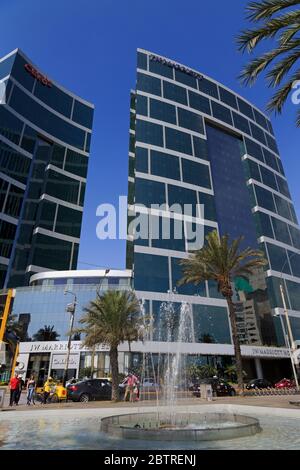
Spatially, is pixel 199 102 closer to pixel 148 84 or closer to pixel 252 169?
pixel 148 84

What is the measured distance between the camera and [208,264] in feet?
106

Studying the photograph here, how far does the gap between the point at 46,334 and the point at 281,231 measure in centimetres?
5290

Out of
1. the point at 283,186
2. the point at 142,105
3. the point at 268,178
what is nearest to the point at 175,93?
the point at 142,105

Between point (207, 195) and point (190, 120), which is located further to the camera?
point (190, 120)

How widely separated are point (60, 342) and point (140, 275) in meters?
14.3

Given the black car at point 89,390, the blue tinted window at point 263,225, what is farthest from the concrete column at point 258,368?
the black car at point 89,390

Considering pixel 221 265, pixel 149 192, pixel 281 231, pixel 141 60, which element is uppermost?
pixel 141 60

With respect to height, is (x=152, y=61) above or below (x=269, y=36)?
above

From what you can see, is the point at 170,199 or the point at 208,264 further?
the point at 170,199

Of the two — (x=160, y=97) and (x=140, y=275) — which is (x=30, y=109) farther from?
(x=140, y=275)

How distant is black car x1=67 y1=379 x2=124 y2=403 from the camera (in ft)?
73.2

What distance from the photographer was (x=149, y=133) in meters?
62.8

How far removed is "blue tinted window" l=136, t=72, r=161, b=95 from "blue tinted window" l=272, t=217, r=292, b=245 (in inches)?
1471
